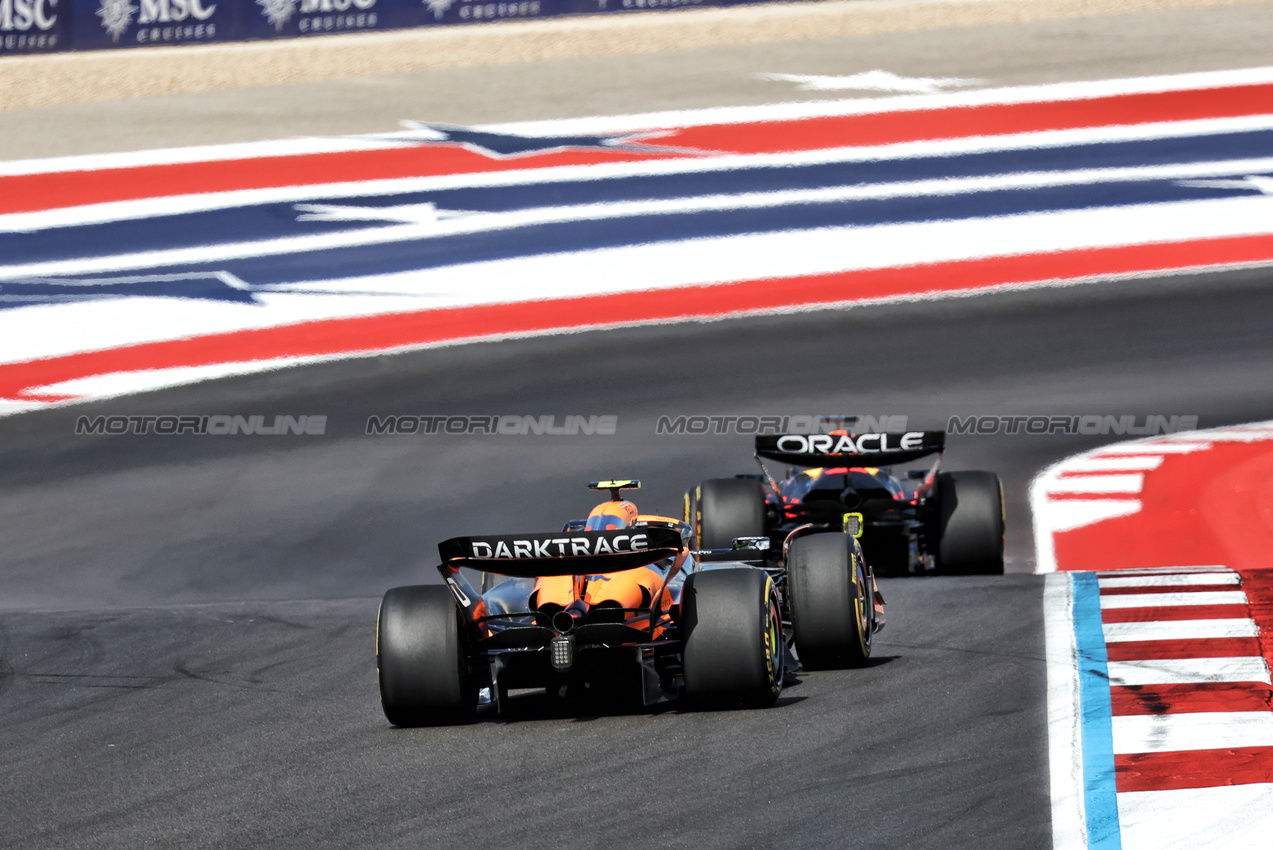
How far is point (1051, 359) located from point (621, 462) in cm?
564

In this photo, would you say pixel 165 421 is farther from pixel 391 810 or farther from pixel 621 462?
pixel 391 810

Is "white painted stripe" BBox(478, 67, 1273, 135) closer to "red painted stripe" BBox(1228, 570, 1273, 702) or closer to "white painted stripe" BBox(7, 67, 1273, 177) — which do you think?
"white painted stripe" BBox(7, 67, 1273, 177)

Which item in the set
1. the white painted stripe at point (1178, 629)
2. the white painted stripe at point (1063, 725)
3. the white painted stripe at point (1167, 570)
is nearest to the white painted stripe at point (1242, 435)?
the white painted stripe at point (1167, 570)

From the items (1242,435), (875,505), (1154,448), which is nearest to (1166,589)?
(875,505)

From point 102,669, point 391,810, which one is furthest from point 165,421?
point 391,810

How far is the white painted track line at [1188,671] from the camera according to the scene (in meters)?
9.01

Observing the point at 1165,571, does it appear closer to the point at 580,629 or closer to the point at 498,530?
the point at 580,629

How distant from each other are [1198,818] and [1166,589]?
17.7 feet

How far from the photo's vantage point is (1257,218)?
23281 millimetres

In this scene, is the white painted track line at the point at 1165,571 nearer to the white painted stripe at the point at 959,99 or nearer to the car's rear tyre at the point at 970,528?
the car's rear tyre at the point at 970,528

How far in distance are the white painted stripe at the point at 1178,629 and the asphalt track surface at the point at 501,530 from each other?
511 mm

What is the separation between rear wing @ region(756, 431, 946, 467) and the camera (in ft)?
44.1

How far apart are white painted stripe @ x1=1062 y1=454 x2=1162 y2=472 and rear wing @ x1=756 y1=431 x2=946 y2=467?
3.86 m

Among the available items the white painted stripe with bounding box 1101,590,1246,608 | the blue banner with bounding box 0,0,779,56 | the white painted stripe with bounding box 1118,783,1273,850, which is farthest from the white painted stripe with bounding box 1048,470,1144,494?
the blue banner with bounding box 0,0,779,56
